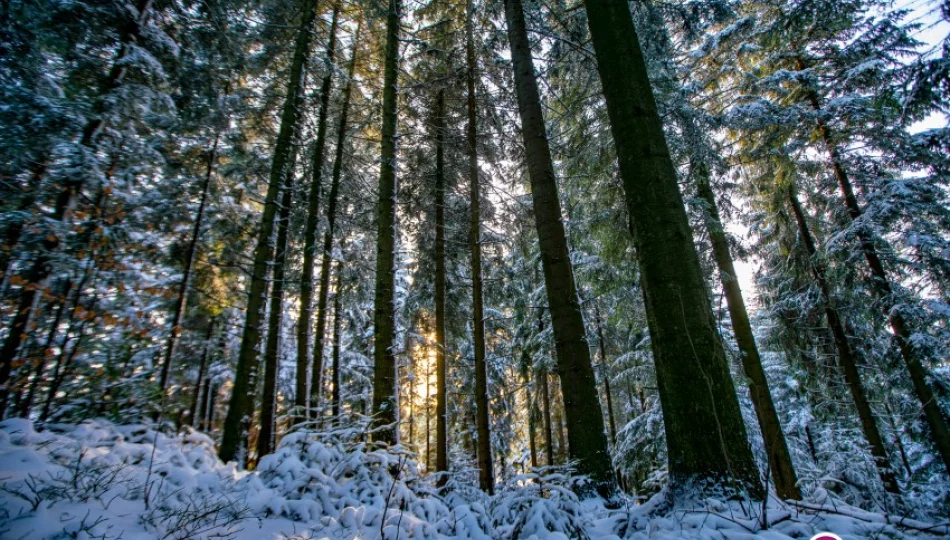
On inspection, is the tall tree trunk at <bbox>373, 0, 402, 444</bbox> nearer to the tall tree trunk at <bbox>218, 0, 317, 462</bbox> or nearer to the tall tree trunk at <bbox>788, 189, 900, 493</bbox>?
the tall tree trunk at <bbox>218, 0, 317, 462</bbox>

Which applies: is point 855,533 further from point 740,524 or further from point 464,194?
point 464,194

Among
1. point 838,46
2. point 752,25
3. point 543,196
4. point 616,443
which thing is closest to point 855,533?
point 543,196

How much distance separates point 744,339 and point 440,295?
7.33 m

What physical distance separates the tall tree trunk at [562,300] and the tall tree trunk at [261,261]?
5.03 m

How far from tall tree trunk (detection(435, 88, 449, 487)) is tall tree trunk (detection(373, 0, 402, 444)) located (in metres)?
1.64

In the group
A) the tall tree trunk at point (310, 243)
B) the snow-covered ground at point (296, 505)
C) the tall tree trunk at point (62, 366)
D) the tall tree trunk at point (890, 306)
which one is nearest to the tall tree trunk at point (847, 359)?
the tall tree trunk at point (890, 306)

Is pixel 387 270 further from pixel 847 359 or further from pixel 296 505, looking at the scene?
pixel 847 359

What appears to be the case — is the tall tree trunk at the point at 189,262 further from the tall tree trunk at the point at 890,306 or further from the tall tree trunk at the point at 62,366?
the tall tree trunk at the point at 890,306

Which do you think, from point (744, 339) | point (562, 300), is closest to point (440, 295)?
point (562, 300)

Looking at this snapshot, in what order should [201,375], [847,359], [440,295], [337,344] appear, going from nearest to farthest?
1. [847,359]
2. [440,295]
3. [201,375]
4. [337,344]

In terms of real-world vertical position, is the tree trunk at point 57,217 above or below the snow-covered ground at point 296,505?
above

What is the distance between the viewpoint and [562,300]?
512cm

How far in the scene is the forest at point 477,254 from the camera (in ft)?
9.77

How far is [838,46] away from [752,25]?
10.5ft
